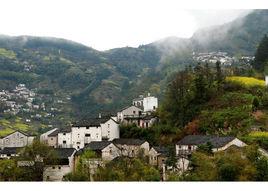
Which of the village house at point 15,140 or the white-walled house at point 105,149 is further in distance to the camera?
the village house at point 15,140

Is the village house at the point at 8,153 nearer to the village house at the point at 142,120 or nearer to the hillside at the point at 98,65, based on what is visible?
the village house at the point at 142,120

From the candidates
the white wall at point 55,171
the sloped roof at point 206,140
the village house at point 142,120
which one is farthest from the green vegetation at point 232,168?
the village house at point 142,120

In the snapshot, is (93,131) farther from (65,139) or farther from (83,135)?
(65,139)

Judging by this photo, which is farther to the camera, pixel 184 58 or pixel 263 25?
pixel 263 25

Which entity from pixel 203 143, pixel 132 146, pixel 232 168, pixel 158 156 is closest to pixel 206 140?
pixel 203 143

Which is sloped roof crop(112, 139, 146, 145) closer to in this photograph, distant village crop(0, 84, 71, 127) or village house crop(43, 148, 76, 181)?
village house crop(43, 148, 76, 181)

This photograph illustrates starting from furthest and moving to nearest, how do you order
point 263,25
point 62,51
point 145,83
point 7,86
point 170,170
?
point 62,51 < point 263,25 < point 7,86 < point 145,83 < point 170,170

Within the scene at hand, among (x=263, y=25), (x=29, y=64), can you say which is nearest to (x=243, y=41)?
(x=263, y=25)

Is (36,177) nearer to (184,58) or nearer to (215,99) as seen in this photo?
(215,99)
